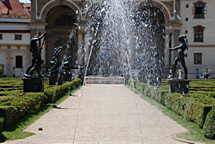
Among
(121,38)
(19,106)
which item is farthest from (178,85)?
(121,38)

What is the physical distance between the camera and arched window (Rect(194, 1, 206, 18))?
45969 mm

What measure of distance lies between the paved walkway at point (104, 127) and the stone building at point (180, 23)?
29553mm

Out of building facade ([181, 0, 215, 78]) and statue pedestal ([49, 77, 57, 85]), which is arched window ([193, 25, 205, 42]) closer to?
building facade ([181, 0, 215, 78])

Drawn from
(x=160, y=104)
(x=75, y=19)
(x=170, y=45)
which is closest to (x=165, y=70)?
(x=170, y=45)

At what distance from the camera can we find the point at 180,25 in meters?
44.6

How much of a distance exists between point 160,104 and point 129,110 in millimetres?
2866

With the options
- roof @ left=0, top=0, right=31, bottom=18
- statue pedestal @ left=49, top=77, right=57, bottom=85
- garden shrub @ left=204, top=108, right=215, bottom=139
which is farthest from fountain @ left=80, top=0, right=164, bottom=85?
garden shrub @ left=204, top=108, right=215, bottom=139

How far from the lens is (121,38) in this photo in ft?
154

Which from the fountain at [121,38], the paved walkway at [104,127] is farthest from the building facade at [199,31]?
the paved walkway at [104,127]

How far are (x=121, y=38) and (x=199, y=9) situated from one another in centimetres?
900

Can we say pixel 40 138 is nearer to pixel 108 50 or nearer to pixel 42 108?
pixel 42 108

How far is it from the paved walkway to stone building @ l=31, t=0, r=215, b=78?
2955 centimetres

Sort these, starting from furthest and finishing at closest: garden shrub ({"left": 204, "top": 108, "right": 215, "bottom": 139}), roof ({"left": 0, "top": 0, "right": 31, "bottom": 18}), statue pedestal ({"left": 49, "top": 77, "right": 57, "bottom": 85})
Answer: roof ({"left": 0, "top": 0, "right": 31, "bottom": 18}), statue pedestal ({"left": 49, "top": 77, "right": 57, "bottom": 85}), garden shrub ({"left": 204, "top": 108, "right": 215, "bottom": 139})

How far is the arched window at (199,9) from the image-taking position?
4597 cm
